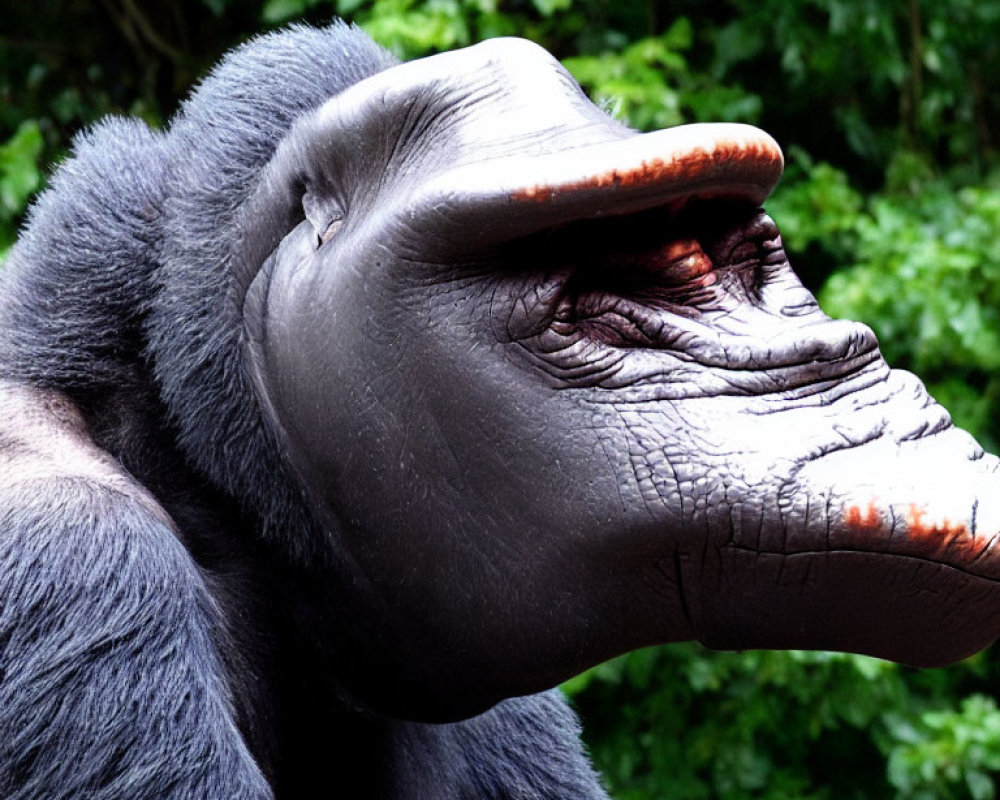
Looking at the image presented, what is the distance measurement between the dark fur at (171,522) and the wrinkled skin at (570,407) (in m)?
0.10

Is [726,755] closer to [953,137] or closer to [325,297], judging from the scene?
[953,137]

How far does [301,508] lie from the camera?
5.74ft

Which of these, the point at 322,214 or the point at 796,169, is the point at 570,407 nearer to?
the point at 322,214

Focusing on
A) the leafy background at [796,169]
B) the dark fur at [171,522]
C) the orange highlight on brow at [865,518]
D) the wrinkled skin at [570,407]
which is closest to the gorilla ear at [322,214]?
the wrinkled skin at [570,407]

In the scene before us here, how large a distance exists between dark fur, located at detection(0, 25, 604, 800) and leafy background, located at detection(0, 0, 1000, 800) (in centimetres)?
205

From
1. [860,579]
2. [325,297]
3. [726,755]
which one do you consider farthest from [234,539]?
[726,755]

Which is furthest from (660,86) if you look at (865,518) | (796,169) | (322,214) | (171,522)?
(865,518)

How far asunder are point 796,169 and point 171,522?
341 cm

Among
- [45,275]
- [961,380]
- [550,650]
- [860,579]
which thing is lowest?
[961,380]

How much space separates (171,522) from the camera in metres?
1.72

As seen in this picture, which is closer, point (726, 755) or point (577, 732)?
point (577, 732)

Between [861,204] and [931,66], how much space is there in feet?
1.70

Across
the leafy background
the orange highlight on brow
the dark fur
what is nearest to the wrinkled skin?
the orange highlight on brow

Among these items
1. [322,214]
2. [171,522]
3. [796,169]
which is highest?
[322,214]
